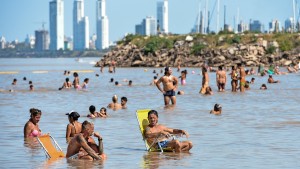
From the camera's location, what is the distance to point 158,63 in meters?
96.3

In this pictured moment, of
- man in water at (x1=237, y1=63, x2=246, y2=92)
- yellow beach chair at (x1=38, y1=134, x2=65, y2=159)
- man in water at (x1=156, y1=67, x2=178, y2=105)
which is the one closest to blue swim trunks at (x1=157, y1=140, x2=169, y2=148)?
yellow beach chair at (x1=38, y1=134, x2=65, y2=159)

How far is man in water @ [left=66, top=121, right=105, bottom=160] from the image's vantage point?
50.7 ft

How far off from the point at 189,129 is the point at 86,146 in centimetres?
690

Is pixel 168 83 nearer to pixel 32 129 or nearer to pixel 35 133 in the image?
pixel 32 129

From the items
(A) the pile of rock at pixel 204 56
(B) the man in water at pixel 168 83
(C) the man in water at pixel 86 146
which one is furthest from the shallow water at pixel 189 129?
(A) the pile of rock at pixel 204 56

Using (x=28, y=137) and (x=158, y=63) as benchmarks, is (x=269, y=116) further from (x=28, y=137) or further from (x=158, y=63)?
(x=158, y=63)

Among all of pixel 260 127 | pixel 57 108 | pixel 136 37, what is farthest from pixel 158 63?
pixel 260 127

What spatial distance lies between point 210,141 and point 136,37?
9181 cm

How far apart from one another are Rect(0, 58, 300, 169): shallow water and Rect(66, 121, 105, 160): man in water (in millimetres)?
147

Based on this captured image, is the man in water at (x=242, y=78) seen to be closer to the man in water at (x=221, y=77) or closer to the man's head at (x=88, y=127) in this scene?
the man in water at (x=221, y=77)

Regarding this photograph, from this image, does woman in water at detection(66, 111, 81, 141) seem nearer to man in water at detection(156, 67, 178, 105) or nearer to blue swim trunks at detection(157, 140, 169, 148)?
blue swim trunks at detection(157, 140, 169, 148)

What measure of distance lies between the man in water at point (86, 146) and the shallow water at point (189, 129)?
0.15 meters

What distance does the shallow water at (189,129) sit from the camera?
53.0 ft

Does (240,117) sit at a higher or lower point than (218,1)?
lower
